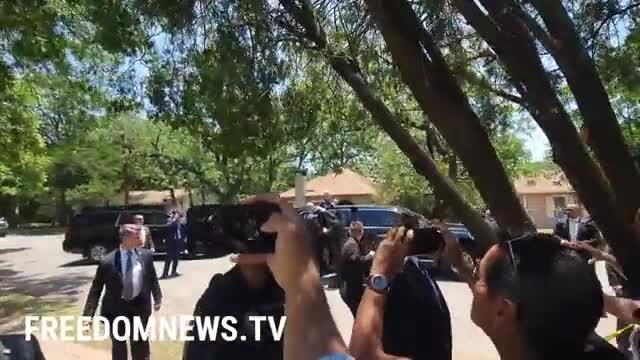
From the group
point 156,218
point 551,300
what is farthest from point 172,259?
point 551,300

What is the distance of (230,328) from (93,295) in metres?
4.47

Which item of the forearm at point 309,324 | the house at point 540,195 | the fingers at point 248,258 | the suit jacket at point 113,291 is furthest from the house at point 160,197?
the forearm at point 309,324

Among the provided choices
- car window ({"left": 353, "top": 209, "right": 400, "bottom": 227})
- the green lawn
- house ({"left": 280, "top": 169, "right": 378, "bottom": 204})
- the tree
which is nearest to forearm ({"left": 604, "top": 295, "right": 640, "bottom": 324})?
the green lawn

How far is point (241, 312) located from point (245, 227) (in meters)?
0.83

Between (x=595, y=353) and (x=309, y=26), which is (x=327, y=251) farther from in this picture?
(x=309, y=26)

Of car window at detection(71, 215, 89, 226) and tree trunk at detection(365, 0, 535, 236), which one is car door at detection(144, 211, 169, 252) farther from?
tree trunk at detection(365, 0, 535, 236)

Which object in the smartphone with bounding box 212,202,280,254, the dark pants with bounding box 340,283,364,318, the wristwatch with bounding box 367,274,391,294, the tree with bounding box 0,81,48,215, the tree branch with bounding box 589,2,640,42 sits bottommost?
the dark pants with bounding box 340,283,364,318

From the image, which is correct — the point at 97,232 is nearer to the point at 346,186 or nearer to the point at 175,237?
the point at 175,237

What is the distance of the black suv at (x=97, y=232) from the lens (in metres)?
22.9

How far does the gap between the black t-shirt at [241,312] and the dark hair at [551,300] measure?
1450mm

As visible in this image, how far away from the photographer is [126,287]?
23.6 feet

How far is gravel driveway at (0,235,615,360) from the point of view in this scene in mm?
9562

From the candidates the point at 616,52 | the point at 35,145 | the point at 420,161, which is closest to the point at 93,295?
the point at 420,161

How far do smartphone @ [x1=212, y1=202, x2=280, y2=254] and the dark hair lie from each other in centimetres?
73
